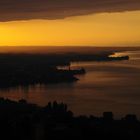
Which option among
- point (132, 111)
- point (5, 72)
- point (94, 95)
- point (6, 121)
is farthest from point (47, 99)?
point (5, 72)

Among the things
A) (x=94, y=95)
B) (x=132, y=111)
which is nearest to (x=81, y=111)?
(x=132, y=111)

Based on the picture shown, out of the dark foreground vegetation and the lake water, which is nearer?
the dark foreground vegetation

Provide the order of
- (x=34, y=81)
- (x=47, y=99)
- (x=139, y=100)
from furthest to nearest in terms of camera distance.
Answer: (x=34, y=81) < (x=47, y=99) < (x=139, y=100)

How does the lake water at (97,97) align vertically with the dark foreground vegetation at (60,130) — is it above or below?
below

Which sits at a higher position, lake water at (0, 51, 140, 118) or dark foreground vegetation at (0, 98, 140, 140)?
dark foreground vegetation at (0, 98, 140, 140)

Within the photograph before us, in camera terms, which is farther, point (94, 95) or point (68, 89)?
point (68, 89)

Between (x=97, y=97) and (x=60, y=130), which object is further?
(x=97, y=97)

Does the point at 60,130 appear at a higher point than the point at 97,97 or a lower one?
higher

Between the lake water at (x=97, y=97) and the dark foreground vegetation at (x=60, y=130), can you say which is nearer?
the dark foreground vegetation at (x=60, y=130)

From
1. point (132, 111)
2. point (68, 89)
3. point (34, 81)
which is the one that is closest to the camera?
point (132, 111)

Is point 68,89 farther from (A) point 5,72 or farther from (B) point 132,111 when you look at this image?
(A) point 5,72
